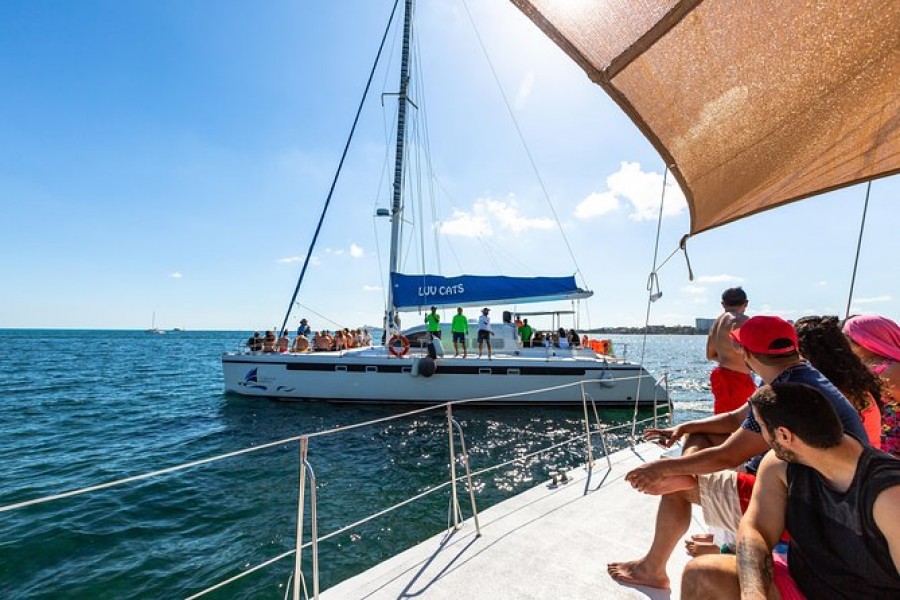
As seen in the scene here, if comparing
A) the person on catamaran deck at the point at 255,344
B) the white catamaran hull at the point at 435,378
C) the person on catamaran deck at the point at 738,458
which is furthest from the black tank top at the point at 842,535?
the person on catamaran deck at the point at 255,344

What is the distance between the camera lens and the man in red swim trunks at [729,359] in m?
2.52

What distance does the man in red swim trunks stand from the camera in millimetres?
2518

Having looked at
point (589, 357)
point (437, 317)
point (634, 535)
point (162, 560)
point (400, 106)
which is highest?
point (400, 106)

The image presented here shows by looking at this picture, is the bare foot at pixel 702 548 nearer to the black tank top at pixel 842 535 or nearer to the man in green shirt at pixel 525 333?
the black tank top at pixel 842 535

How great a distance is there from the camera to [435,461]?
23.8 feet

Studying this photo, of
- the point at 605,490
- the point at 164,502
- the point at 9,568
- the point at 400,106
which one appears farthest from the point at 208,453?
the point at 400,106

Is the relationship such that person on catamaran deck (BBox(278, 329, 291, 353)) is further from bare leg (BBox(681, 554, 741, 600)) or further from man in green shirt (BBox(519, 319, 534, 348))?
bare leg (BBox(681, 554, 741, 600))

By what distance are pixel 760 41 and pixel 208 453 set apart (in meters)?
9.62

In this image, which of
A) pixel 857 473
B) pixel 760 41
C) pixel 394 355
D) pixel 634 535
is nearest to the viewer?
pixel 857 473

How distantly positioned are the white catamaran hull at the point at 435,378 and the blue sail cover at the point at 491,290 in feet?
6.05

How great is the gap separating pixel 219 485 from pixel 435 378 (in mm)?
5929

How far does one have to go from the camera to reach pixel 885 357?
1768 mm

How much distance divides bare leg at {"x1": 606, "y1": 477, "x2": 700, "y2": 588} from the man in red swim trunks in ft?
2.94

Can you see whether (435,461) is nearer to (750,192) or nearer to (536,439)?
(536,439)
